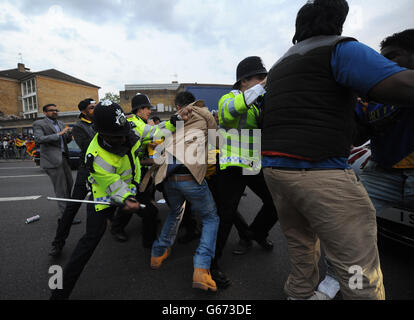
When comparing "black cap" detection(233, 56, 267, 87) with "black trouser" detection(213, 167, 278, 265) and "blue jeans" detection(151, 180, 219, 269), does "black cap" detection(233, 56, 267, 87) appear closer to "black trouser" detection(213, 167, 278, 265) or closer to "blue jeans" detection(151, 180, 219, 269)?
"black trouser" detection(213, 167, 278, 265)

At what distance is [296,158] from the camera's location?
1218mm

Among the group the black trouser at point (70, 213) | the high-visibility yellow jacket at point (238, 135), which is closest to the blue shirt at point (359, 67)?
the high-visibility yellow jacket at point (238, 135)

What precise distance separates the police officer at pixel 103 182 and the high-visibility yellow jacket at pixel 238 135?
88cm

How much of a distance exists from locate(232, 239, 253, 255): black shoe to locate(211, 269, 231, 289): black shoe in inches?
22.9

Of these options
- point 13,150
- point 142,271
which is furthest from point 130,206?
point 13,150

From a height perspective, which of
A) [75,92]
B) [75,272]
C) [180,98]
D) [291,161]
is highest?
[75,92]

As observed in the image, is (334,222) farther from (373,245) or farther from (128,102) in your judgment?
(128,102)

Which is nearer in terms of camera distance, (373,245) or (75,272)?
(373,245)

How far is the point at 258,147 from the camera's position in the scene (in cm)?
195

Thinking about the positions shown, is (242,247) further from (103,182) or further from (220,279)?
(103,182)

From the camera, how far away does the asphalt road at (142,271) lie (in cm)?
199

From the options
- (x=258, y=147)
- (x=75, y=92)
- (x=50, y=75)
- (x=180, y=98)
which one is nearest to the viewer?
(x=258, y=147)
